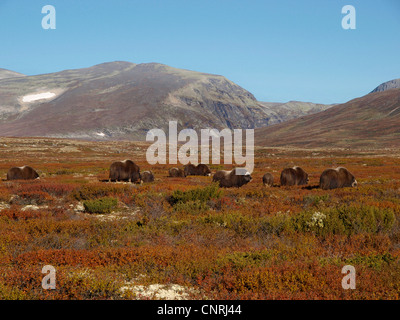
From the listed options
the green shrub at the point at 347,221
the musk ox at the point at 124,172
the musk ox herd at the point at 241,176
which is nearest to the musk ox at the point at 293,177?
the musk ox herd at the point at 241,176

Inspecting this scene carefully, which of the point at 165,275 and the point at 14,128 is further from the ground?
the point at 14,128

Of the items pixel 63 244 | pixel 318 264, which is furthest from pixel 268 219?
pixel 63 244

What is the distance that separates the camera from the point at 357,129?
14975cm

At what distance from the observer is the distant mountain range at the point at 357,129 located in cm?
12350

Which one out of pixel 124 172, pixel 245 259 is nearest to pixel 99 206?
pixel 245 259

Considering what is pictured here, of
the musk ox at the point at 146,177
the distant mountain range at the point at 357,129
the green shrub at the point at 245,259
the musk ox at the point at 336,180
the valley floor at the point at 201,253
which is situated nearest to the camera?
the valley floor at the point at 201,253

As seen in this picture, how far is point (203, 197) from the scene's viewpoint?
42.7ft

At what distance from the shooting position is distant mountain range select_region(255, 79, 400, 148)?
12350cm

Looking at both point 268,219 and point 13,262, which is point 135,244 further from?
point 268,219

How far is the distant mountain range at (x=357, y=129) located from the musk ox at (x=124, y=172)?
11041 centimetres

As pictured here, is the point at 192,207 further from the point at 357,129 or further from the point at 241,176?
the point at 357,129

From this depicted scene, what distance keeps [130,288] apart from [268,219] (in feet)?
16.7

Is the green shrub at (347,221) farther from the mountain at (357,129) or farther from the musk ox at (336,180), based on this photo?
the mountain at (357,129)

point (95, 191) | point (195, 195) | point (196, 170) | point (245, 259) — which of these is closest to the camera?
point (245, 259)
